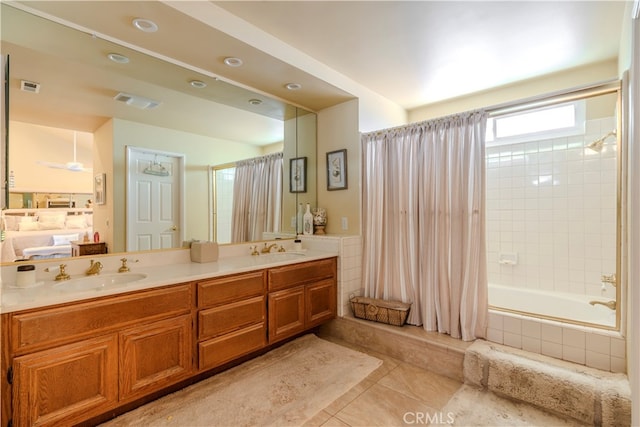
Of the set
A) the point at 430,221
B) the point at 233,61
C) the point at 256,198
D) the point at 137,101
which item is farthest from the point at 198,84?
the point at 430,221

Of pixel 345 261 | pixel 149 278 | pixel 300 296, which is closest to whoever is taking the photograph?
pixel 149 278

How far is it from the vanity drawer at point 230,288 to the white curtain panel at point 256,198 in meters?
0.63

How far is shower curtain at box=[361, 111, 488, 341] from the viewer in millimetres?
2451

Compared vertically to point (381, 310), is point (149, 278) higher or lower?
higher

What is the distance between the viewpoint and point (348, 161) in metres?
3.17

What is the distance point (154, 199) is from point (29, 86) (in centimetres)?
95

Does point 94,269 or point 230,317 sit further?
point 230,317

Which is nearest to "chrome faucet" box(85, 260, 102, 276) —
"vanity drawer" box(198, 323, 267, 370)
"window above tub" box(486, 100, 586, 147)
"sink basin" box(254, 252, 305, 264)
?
"vanity drawer" box(198, 323, 267, 370)

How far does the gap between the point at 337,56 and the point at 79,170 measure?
213 cm

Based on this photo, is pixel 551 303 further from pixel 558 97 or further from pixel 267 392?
pixel 267 392

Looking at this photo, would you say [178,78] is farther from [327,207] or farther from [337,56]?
[327,207]

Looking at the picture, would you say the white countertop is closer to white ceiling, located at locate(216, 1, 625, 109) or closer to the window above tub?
white ceiling, located at locate(216, 1, 625, 109)

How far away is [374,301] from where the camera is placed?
283 centimetres

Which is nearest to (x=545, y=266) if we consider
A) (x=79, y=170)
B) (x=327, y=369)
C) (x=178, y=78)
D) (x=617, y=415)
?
(x=617, y=415)
